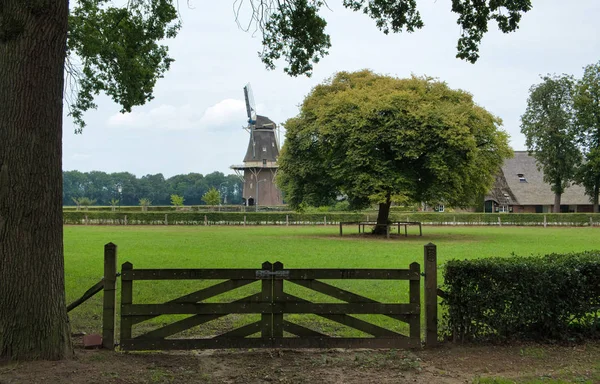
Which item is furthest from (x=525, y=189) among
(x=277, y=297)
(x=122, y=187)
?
(x=122, y=187)

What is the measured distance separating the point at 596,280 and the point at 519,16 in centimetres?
553

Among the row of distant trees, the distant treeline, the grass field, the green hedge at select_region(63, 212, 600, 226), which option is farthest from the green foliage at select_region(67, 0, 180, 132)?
the distant treeline

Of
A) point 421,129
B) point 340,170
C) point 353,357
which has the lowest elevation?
point 353,357

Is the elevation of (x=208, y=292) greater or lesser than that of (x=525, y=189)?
lesser

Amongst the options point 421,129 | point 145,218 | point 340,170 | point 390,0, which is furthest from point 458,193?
point 145,218

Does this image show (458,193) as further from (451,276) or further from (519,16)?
(451,276)

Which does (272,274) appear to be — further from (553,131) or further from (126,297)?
(553,131)

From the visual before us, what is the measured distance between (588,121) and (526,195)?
12462 mm

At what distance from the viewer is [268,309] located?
265 inches

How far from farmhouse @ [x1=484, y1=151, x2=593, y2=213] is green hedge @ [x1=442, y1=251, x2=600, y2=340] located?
2378 inches

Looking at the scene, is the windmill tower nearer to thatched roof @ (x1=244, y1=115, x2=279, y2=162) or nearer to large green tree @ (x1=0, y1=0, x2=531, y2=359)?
thatched roof @ (x1=244, y1=115, x2=279, y2=162)

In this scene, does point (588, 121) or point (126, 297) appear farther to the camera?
point (588, 121)

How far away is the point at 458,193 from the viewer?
97.2 feet

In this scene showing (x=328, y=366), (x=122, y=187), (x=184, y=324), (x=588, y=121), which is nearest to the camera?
(x=328, y=366)
